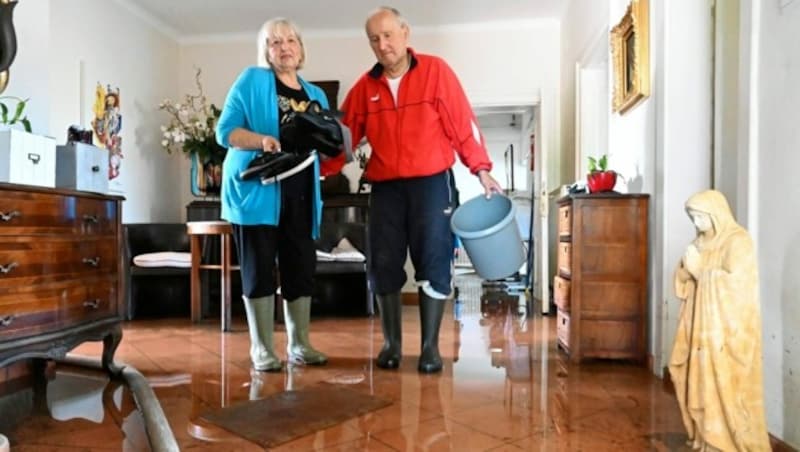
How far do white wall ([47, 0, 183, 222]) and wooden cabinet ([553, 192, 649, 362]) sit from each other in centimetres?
310

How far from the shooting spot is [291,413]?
1756mm

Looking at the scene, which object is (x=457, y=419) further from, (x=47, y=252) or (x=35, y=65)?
(x=35, y=65)

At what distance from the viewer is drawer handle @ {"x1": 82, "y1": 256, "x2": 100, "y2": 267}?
211 centimetres

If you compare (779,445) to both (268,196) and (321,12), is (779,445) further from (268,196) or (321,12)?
(321,12)

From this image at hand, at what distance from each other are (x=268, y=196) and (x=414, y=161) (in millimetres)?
589

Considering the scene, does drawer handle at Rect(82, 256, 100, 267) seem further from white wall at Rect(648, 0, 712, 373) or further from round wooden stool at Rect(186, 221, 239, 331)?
white wall at Rect(648, 0, 712, 373)

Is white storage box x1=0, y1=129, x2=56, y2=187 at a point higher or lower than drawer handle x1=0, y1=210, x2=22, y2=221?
higher

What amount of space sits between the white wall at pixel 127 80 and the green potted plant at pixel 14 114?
4.16 feet

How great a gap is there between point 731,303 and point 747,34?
2.47 feet

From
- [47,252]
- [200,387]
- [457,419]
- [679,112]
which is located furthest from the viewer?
[679,112]

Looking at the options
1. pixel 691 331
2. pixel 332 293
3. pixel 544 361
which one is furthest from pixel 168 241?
pixel 691 331

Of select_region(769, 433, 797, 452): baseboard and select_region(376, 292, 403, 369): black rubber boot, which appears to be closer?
select_region(769, 433, 797, 452): baseboard

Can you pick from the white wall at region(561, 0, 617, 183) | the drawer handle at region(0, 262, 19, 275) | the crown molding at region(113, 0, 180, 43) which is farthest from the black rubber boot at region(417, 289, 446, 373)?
the crown molding at region(113, 0, 180, 43)

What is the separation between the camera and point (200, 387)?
2.10 m
